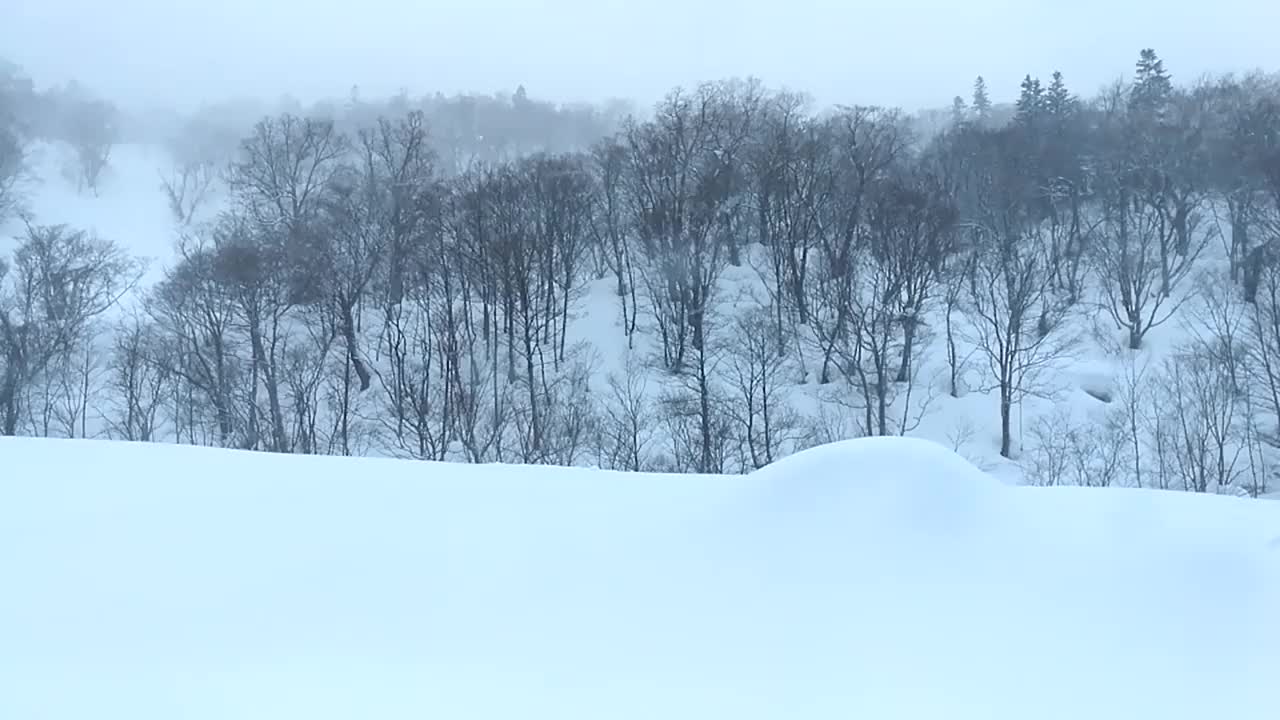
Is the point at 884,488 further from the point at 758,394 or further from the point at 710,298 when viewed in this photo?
the point at 710,298

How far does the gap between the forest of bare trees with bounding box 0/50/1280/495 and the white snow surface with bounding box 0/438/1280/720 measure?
14699 mm

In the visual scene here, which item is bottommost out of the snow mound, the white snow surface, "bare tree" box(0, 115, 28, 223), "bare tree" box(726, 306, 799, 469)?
the white snow surface

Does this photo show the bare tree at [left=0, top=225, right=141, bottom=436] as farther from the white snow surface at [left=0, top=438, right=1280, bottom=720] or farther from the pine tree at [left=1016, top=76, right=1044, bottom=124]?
the pine tree at [left=1016, top=76, right=1044, bottom=124]

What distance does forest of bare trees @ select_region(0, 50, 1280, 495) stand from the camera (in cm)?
2005

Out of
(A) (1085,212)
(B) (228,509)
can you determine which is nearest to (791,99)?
(A) (1085,212)

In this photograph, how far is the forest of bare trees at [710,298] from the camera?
20.0 m

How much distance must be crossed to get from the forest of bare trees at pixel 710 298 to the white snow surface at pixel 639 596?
1470 cm

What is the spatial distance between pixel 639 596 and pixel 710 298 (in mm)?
21511

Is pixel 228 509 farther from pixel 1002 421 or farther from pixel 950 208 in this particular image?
pixel 950 208

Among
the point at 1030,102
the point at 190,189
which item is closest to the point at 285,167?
the point at 190,189

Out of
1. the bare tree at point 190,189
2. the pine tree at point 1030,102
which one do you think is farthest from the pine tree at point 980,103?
the bare tree at point 190,189

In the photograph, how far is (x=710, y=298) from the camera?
2469 centimetres

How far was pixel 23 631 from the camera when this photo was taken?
10.3 ft

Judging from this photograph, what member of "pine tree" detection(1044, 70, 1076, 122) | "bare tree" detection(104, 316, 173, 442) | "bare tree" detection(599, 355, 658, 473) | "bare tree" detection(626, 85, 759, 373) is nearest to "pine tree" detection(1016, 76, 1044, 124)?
"pine tree" detection(1044, 70, 1076, 122)
